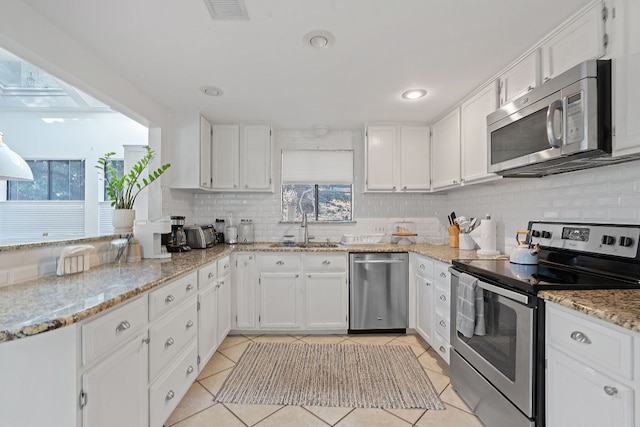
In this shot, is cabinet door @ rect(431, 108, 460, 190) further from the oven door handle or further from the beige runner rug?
the beige runner rug

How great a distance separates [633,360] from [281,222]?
3.16 meters

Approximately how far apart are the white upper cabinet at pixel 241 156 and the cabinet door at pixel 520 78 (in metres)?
2.37

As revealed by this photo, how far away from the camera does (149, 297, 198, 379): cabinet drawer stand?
5.07 ft

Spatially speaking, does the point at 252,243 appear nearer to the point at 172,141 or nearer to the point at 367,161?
the point at 172,141

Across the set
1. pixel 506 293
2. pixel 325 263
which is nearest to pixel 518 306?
pixel 506 293

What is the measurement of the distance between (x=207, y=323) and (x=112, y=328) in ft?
3.93

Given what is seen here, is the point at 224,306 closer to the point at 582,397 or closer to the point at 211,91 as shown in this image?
the point at 211,91

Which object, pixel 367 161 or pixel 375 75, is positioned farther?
pixel 367 161

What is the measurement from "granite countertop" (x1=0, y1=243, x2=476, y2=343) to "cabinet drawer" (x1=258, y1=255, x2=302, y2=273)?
0.94 m

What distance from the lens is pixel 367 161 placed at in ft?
11.2

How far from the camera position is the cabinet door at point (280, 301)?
3.04 m

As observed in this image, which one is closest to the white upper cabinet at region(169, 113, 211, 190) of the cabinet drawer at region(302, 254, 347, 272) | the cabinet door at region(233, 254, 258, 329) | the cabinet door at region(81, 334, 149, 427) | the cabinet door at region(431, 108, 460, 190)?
the cabinet door at region(233, 254, 258, 329)

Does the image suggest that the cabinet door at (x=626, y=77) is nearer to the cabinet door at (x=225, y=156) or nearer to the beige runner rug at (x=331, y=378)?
the beige runner rug at (x=331, y=378)

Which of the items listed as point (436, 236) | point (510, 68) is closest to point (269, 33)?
point (510, 68)
